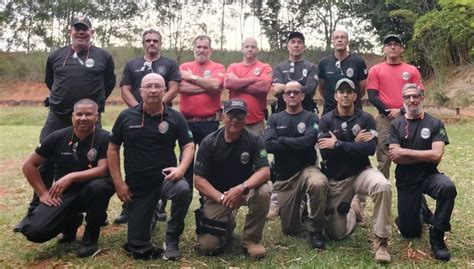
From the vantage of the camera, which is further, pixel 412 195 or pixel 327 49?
pixel 327 49

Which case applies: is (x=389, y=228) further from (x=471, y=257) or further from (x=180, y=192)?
(x=180, y=192)

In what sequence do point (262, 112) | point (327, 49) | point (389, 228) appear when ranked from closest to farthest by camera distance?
1. point (389, 228)
2. point (262, 112)
3. point (327, 49)

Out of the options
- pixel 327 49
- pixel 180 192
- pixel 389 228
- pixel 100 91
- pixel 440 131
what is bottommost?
pixel 389 228

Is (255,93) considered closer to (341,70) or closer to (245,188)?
(341,70)

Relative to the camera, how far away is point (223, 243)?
495cm

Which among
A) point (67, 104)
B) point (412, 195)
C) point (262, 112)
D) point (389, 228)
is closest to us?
point (389, 228)

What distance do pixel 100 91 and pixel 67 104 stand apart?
0.42 meters

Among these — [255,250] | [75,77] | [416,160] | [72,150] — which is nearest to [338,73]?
[416,160]

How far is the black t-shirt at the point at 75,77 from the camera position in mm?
5512

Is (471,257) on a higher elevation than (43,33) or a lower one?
lower

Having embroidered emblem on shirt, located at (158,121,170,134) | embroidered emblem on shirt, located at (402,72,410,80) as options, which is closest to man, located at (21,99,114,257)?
embroidered emblem on shirt, located at (158,121,170,134)

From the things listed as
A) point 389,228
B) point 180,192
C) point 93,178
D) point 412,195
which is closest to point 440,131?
point 412,195

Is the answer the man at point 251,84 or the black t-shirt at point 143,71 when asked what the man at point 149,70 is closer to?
the black t-shirt at point 143,71

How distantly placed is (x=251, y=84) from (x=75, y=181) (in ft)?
8.40
